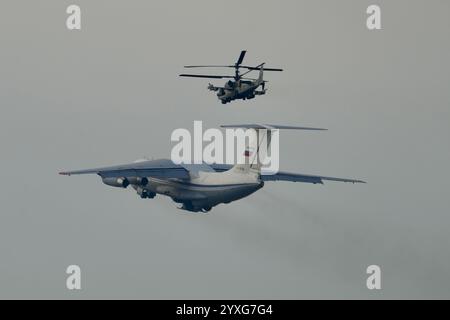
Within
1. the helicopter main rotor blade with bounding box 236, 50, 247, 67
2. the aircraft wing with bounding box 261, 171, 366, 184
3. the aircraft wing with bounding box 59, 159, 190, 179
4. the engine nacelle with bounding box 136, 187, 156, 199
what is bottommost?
the engine nacelle with bounding box 136, 187, 156, 199

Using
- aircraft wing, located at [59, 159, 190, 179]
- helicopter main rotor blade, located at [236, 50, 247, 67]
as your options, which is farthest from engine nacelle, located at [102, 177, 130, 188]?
helicopter main rotor blade, located at [236, 50, 247, 67]

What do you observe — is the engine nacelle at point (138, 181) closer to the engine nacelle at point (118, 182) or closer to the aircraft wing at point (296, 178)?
the engine nacelle at point (118, 182)

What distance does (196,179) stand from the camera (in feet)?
378

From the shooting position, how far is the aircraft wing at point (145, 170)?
11294cm

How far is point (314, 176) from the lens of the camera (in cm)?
11650

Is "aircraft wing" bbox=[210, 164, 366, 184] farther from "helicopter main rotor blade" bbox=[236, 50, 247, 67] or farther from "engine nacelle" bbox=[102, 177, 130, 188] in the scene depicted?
"helicopter main rotor blade" bbox=[236, 50, 247, 67]

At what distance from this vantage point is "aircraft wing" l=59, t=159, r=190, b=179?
113m

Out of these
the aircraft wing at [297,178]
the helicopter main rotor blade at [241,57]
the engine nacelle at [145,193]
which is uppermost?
the helicopter main rotor blade at [241,57]

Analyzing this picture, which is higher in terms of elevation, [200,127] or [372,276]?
[200,127]

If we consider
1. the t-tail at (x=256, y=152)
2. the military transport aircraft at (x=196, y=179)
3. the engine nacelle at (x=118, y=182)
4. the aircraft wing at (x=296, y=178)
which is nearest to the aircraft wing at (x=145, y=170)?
the military transport aircraft at (x=196, y=179)
